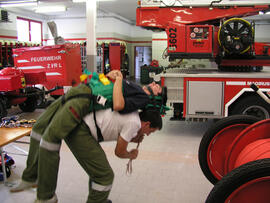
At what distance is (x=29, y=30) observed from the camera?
17.2 m

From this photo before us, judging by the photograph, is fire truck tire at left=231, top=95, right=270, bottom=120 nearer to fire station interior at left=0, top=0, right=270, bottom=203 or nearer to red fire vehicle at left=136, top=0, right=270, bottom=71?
fire station interior at left=0, top=0, right=270, bottom=203

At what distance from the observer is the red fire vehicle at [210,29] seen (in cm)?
562

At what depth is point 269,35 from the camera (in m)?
20.0

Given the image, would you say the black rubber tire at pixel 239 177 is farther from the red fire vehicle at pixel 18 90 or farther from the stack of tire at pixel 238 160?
the red fire vehicle at pixel 18 90

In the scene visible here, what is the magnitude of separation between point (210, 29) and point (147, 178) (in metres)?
3.28

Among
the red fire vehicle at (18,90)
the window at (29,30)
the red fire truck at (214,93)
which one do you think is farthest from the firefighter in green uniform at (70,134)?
the window at (29,30)

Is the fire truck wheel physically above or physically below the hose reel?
below

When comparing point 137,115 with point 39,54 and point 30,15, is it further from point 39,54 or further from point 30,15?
point 30,15

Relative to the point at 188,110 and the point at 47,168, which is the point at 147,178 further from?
the point at 188,110

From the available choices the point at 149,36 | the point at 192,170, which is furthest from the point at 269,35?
Answer: the point at 192,170

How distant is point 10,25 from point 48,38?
407 centimetres

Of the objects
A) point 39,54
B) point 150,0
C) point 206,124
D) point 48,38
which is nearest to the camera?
point 150,0

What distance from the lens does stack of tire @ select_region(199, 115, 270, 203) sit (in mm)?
1893

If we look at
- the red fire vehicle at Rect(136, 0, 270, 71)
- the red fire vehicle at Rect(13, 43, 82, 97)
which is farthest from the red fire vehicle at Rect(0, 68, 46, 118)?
the red fire vehicle at Rect(136, 0, 270, 71)
